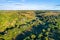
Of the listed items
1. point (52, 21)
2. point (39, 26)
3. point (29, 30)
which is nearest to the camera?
point (29, 30)

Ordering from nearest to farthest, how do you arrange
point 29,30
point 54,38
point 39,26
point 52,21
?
point 54,38 → point 29,30 → point 39,26 → point 52,21

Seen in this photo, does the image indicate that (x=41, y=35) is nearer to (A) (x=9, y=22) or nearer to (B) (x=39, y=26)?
(B) (x=39, y=26)

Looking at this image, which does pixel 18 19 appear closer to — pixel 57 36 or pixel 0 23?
pixel 0 23

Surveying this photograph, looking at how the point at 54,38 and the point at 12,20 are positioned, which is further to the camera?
the point at 12,20

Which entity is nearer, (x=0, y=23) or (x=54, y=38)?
(x=54, y=38)

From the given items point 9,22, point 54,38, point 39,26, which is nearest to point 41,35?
point 54,38

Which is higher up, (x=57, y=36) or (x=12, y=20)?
(x=12, y=20)

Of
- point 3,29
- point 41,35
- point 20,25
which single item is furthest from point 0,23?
point 41,35

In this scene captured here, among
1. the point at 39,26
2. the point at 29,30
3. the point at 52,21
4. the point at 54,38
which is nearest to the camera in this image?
the point at 54,38

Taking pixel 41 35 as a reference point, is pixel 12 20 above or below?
above
